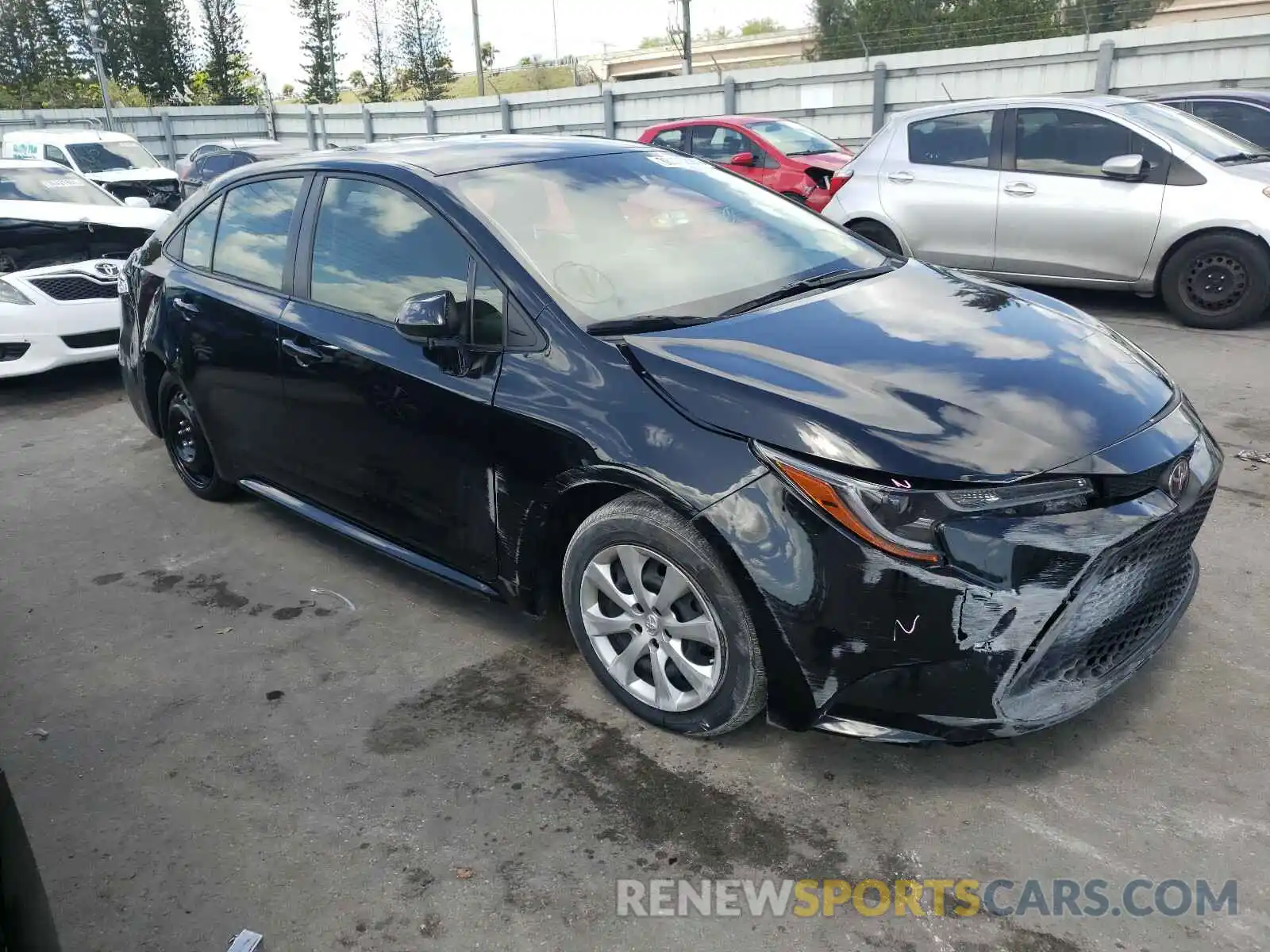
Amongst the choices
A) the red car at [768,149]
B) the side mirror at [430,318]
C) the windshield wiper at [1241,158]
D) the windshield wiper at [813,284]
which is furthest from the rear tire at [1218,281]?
the side mirror at [430,318]

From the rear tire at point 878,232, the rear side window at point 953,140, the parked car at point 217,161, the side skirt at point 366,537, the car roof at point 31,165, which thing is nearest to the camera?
the side skirt at point 366,537

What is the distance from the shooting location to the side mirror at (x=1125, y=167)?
6914mm

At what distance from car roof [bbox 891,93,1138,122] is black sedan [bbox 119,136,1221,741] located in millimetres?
4540

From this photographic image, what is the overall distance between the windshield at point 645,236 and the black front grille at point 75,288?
4.88 m

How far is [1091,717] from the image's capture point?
9.43ft

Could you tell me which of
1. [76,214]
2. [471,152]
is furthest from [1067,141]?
[76,214]

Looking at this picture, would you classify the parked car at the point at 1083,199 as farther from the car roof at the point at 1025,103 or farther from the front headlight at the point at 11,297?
the front headlight at the point at 11,297

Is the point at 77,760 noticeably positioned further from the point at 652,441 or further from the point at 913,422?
the point at 913,422

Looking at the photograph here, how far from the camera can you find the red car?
1095cm

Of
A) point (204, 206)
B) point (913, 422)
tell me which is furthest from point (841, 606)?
point (204, 206)

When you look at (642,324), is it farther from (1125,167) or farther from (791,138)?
(791,138)

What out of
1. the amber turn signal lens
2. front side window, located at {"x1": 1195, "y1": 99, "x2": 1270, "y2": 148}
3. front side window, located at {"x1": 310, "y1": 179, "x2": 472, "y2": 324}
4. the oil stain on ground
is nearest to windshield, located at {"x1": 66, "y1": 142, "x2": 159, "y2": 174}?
front side window, located at {"x1": 310, "y1": 179, "x2": 472, "y2": 324}

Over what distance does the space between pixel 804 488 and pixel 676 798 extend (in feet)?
2.97

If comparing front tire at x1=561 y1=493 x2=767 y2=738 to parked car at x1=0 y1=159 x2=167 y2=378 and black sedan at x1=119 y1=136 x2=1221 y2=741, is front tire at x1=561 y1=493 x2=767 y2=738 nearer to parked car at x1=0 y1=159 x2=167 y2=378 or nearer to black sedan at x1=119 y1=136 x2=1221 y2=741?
black sedan at x1=119 y1=136 x2=1221 y2=741
